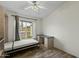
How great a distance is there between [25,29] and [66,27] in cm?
311

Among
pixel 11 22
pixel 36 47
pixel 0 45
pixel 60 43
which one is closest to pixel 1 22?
pixel 0 45

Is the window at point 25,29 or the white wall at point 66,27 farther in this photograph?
the window at point 25,29

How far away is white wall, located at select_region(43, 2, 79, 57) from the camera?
3.06 metres

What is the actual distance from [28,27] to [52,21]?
203cm

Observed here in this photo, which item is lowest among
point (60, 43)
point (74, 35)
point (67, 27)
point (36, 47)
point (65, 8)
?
point (36, 47)

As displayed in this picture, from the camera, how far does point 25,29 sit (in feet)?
17.3

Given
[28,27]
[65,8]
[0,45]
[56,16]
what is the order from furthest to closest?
[28,27] → [56,16] → [65,8] → [0,45]

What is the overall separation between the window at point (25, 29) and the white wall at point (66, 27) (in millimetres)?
1769

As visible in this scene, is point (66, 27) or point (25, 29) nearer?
point (66, 27)

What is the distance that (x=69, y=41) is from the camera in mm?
3379

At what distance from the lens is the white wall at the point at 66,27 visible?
10.0ft

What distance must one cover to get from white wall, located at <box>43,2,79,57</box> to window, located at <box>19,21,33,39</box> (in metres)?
1.77

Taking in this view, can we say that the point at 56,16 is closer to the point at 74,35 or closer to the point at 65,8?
the point at 65,8

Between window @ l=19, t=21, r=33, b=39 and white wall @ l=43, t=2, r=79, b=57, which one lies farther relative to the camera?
window @ l=19, t=21, r=33, b=39
